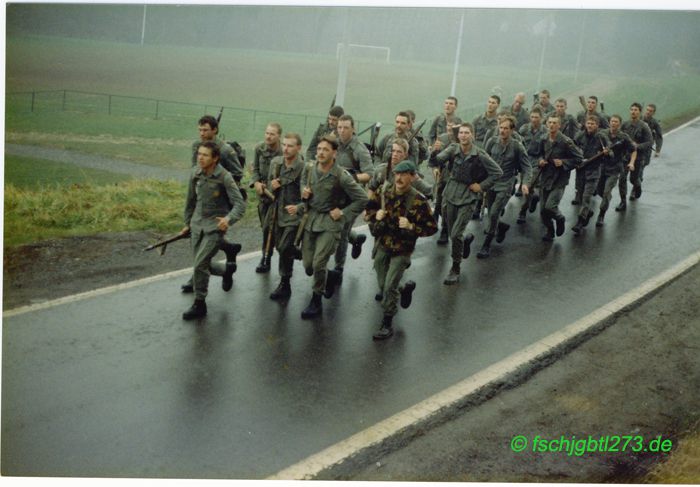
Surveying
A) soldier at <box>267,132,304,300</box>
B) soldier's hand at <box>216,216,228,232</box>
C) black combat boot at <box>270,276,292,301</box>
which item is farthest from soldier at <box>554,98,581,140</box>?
soldier's hand at <box>216,216,228,232</box>

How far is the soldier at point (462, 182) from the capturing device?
34.7 ft

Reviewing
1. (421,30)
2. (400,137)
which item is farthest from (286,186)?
(421,30)

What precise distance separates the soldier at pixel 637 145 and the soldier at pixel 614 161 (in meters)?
0.31

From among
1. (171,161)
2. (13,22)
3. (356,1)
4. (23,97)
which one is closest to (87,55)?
(171,161)

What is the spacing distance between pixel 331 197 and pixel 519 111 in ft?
24.6

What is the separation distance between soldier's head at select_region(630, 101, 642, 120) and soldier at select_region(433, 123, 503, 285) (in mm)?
4418

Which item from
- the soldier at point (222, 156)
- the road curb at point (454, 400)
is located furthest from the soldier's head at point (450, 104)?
the road curb at point (454, 400)

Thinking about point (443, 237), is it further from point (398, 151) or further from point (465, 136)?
point (398, 151)

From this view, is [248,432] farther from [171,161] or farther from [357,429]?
[171,161]

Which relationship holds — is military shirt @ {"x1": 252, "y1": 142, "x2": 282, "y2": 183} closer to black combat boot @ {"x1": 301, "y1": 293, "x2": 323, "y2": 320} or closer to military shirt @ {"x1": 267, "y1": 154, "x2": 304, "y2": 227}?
military shirt @ {"x1": 267, "y1": 154, "x2": 304, "y2": 227}

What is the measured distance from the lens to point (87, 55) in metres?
14.7

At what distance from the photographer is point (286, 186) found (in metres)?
9.50

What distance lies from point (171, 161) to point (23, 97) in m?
8.23

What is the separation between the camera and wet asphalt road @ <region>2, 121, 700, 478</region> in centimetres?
619
